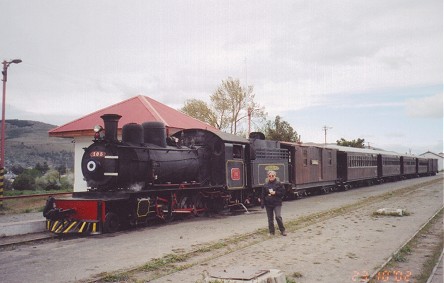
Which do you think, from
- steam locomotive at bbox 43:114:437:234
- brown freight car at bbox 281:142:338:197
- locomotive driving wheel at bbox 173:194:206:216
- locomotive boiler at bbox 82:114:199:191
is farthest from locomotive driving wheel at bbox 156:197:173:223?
brown freight car at bbox 281:142:338:197

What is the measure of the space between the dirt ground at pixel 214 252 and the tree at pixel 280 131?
36.2 meters

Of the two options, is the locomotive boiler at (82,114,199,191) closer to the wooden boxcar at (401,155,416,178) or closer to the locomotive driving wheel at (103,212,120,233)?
the locomotive driving wheel at (103,212,120,233)

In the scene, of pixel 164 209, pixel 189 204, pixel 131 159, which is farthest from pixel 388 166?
pixel 131 159

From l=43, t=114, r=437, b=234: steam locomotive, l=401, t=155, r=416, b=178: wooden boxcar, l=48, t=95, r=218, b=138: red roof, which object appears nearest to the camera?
l=43, t=114, r=437, b=234: steam locomotive

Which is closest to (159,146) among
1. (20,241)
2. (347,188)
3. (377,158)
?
(20,241)

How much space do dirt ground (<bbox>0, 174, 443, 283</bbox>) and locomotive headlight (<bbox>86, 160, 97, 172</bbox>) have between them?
5.85 ft

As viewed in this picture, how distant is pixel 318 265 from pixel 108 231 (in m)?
5.86

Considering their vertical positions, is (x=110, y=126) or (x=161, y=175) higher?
(x=110, y=126)

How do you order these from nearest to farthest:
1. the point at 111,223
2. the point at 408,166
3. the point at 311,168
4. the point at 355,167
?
the point at 111,223 → the point at 311,168 → the point at 355,167 → the point at 408,166

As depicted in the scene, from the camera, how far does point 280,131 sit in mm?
50094

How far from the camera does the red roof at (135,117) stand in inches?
781

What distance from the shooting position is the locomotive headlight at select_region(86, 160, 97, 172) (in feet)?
35.9

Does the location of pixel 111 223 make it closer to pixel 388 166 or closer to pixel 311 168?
pixel 311 168

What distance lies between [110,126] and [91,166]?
1.17 metres
